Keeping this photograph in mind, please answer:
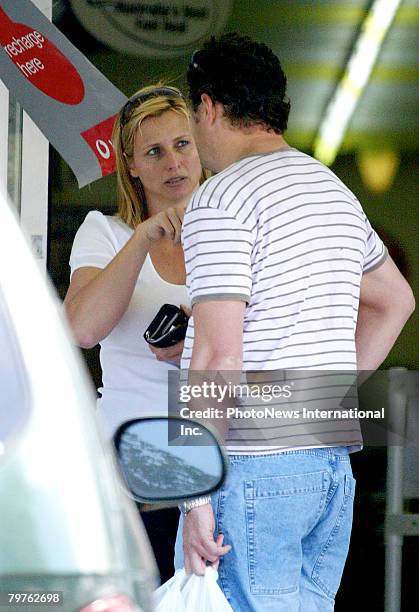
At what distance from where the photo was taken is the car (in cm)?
156

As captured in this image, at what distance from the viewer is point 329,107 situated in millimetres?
4590

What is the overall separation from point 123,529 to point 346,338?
161 centimetres

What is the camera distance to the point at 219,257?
3.07 meters

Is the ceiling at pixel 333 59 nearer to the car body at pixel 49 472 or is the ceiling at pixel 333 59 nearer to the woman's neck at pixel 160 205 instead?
the woman's neck at pixel 160 205

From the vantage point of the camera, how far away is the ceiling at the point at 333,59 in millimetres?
4555

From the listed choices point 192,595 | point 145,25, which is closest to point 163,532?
point 192,595

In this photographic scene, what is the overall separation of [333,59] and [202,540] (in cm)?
208

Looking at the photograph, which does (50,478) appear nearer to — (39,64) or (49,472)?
(49,472)

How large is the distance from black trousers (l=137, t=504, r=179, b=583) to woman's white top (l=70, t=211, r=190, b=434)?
277 millimetres

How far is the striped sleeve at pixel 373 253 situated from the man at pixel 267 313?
0.57 feet

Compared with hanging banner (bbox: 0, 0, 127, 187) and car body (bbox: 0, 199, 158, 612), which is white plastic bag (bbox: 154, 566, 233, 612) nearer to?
car body (bbox: 0, 199, 158, 612)

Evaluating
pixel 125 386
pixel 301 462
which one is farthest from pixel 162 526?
pixel 301 462

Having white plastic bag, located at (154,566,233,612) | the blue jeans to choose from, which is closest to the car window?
the blue jeans

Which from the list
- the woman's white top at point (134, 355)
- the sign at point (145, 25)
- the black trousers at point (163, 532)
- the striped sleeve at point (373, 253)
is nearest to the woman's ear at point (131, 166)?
the woman's white top at point (134, 355)
